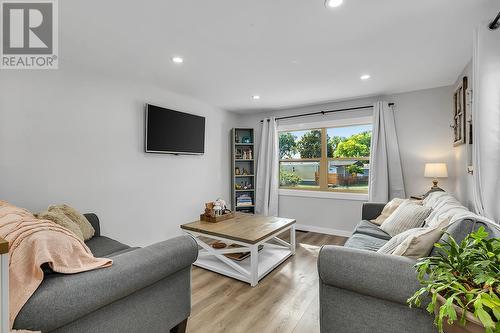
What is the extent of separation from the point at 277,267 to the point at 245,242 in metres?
0.69

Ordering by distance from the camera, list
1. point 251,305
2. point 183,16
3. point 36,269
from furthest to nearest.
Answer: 1. point 251,305
2. point 183,16
3. point 36,269

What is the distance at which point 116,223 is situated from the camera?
9.61 ft

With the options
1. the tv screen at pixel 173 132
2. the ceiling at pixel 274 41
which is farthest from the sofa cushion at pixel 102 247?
the ceiling at pixel 274 41

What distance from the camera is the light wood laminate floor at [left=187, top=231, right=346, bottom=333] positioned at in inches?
69.8

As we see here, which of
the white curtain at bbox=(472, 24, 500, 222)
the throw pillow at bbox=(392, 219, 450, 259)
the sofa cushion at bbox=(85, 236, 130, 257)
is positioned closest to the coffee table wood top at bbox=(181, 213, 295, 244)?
the sofa cushion at bbox=(85, 236, 130, 257)

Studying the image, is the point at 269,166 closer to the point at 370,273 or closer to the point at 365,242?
the point at 365,242

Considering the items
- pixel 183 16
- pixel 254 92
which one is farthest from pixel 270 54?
pixel 254 92

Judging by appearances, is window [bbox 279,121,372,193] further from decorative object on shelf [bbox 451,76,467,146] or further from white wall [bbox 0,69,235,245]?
white wall [bbox 0,69,235,245]

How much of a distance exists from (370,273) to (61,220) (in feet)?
7.76

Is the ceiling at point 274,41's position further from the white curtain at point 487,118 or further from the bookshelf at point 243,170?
the bookshelf at point 243,170

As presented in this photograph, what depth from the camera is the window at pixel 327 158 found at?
3985mm

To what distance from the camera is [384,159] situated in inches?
141

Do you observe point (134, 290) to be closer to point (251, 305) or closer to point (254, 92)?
point (251, 305)

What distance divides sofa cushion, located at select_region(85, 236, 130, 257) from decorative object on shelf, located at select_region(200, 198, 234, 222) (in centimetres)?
111
